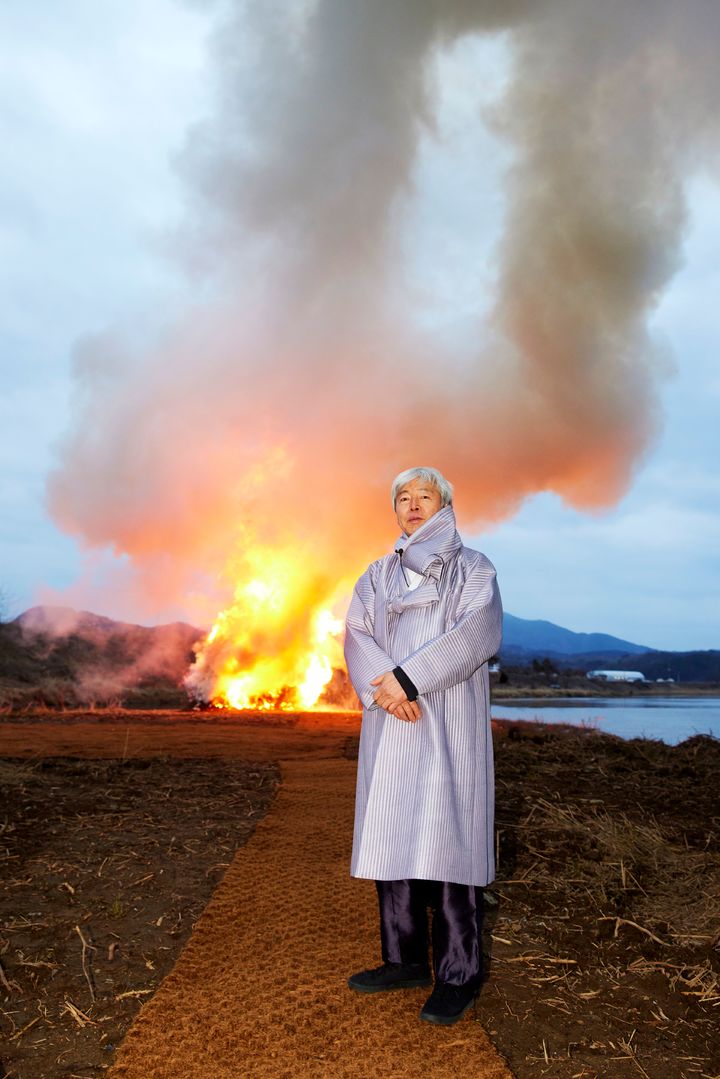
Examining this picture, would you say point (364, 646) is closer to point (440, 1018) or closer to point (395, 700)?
point (395, 700)

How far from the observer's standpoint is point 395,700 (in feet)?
13.1

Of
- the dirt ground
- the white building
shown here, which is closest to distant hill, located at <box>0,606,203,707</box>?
the dirt ground

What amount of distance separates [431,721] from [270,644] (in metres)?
21.3

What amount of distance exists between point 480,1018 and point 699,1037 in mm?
1026

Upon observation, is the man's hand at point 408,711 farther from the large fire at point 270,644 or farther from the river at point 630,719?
the large fire at point 270,644

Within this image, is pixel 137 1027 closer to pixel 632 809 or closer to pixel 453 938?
pixel 453 938

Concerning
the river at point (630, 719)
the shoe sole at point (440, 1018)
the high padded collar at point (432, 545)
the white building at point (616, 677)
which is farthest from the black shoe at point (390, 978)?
the white building at point (616, 677)

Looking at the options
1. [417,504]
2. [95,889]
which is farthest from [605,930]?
[95,889]

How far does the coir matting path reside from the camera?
10.9 feet

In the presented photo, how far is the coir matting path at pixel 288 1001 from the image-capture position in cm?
331

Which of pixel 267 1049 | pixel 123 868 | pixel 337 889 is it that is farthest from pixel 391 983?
pixel 123 868

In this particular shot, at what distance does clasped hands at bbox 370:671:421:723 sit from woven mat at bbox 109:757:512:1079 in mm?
1395

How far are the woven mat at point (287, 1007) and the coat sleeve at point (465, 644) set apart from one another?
155 cm

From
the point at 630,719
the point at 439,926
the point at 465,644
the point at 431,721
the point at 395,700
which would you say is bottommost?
the point at 630,719
